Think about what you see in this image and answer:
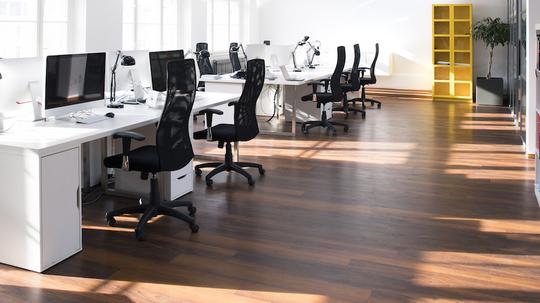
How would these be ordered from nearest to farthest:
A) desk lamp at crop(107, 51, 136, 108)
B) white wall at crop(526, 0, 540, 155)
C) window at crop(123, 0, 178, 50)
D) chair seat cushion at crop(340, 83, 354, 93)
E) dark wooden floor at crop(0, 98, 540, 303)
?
dark wooden floor at crop(0, 98, 540, 303)
desk lamp at crop(107, 51, 136, 108)
white wall at crop(526, 0, 540, 155)
window at crop(123, 0, 178, 50)
chair seat cushion at crop(340, 83, 354, 93)

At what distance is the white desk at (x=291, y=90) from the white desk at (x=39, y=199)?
4178mm

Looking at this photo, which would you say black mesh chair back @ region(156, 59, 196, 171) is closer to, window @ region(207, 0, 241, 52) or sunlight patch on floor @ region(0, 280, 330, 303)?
sunlight patch on floor @ region(0, 280, 330, 303)

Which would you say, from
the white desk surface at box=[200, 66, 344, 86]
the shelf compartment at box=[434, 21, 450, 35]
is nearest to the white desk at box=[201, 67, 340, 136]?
the white desk surface at box=[200, 66, 344, 86]

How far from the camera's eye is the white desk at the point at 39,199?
3289 mm

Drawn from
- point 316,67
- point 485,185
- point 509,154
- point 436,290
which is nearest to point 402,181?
point 485,185

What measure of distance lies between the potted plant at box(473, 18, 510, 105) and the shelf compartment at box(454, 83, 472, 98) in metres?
0.55

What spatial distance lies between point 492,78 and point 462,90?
717 millimetres

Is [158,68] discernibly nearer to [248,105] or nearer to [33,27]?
[248,105]

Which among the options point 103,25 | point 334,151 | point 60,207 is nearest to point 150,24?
point 103,25

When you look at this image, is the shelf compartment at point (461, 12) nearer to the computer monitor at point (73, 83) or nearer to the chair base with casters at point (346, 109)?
the chair base with casters at point (346, 109)

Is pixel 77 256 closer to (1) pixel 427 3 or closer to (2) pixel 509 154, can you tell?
(2) pixel 509 154

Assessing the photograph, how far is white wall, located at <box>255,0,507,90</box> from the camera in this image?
464 inches

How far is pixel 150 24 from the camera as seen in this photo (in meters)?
9.23

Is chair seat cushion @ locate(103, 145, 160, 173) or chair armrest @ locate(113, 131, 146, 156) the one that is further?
chair seat cushion @ locate(103, 145, 160, 173)
